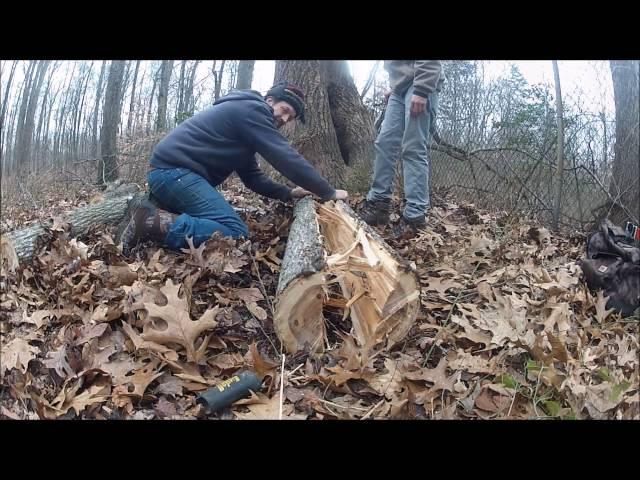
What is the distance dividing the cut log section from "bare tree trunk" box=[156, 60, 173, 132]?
605 millimetres

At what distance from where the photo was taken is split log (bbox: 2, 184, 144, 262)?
1.40m

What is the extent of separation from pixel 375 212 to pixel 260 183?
538mm

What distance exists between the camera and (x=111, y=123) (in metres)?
1.26

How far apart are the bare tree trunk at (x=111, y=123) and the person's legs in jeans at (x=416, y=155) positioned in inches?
32.5

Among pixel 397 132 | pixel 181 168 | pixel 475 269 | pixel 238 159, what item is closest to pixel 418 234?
pixel 475 269

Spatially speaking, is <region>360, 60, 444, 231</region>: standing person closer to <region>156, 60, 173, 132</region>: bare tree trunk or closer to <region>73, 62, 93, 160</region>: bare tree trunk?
<region>156, 60, 173, 132</region>: bare tree trunk

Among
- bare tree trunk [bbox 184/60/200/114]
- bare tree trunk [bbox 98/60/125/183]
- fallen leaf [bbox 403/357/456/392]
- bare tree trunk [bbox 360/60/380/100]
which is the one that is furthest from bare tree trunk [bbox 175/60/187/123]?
fallen leaf [bbox 403/357/456/392]

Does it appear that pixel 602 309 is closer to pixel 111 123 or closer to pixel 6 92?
pixel 111 123

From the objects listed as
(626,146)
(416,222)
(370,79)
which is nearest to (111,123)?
(370,79)

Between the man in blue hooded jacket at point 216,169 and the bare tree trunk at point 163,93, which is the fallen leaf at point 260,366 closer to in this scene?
the man in blue hooded jacket at point 216,169

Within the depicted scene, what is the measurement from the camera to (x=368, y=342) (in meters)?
1.27

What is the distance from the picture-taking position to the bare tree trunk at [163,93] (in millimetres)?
1127
